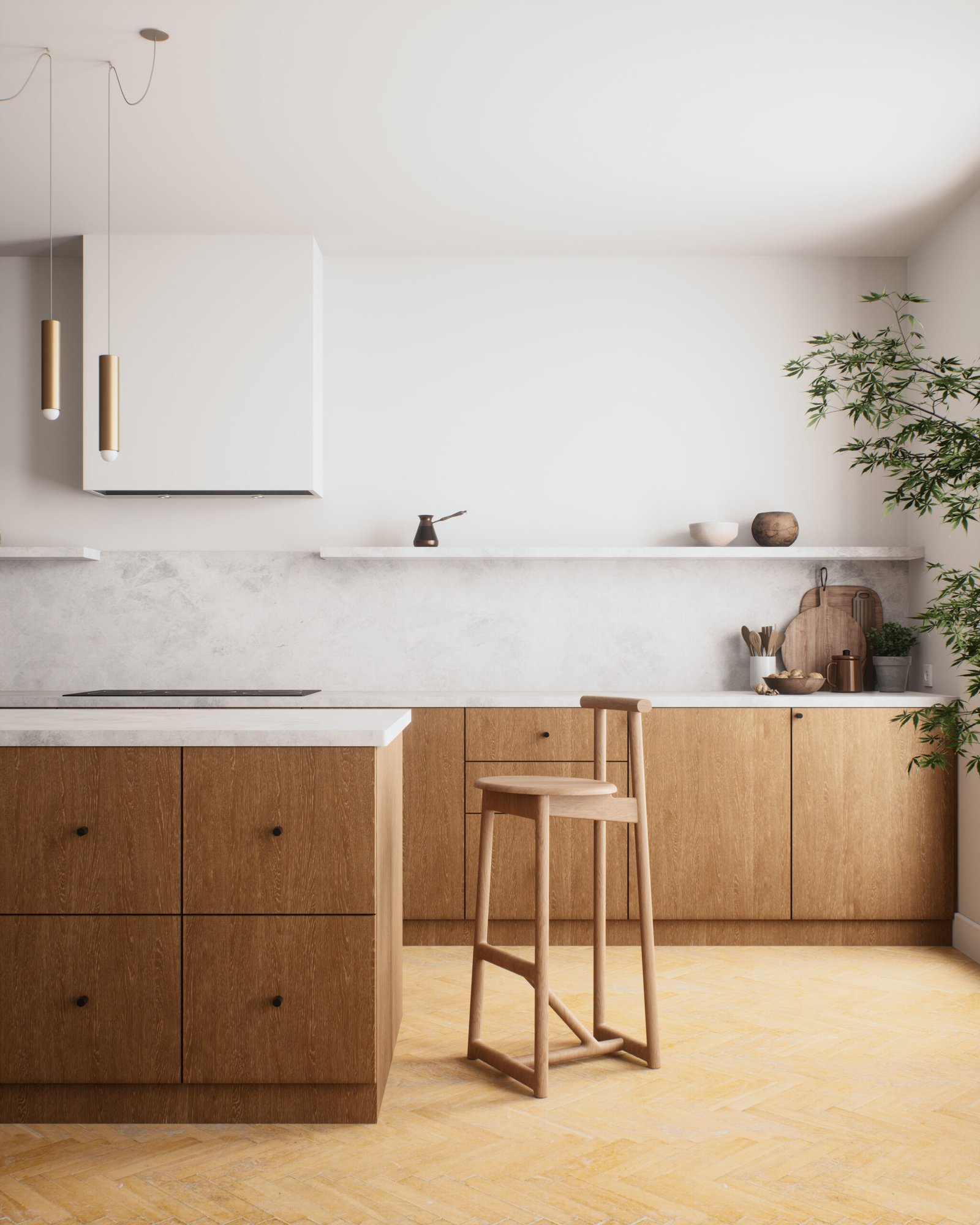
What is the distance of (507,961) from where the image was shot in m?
2.58

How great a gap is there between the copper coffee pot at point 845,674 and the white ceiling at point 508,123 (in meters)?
1.81

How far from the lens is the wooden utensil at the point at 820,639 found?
437 centimetres

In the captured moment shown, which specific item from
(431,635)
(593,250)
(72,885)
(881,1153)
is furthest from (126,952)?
(593,250)

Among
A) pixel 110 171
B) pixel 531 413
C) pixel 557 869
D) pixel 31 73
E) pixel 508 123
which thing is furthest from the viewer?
pixel 531 413

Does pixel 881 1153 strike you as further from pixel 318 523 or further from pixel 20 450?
pixel 20 450

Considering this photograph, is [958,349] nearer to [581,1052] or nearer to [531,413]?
[531,413]

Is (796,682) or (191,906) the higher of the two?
(796,682)

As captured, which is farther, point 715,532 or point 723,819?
point 715,532

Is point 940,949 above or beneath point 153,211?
beneath

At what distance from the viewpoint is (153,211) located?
13.2 ft

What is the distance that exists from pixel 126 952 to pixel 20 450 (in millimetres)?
2920

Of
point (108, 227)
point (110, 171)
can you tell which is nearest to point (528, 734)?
point (110, 171)

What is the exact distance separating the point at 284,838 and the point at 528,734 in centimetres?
168

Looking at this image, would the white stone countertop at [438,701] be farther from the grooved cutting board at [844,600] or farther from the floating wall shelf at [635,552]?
the floating wall shelf at [635,552]
